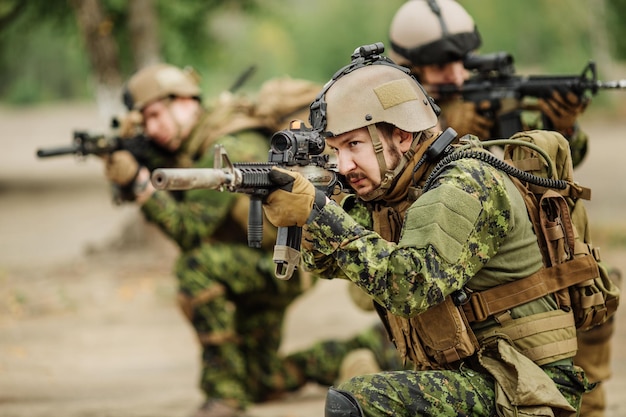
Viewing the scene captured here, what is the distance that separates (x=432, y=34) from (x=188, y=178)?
114 inches

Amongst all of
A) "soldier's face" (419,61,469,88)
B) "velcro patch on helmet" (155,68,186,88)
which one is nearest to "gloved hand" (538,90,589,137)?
"soldier's face" (419,61,469,88)

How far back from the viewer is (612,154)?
71.6ft

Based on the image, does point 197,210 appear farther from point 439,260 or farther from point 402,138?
point 439,260

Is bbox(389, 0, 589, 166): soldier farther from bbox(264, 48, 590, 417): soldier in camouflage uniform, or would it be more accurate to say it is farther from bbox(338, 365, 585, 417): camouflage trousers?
bbox(338, 365, 585, 417): camouflage trousers

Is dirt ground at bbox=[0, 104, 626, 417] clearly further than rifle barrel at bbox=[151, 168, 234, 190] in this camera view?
Yes

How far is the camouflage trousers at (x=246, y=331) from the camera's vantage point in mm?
6906

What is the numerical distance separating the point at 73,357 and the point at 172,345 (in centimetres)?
91

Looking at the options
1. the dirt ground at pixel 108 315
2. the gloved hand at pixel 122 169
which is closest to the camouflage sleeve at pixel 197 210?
the gloved hand at pixel 122 169

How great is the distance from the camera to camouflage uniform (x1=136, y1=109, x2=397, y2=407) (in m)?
6.89

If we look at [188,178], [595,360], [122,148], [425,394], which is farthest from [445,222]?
[122,148]

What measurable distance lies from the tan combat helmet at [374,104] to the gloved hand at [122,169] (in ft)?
11.8

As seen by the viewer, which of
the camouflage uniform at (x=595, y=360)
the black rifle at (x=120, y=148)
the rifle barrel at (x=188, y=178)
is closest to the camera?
the rifle barrel at (x=188, y=178)

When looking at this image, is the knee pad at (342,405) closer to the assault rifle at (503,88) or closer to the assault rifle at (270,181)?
the assault rifle at (270,181)

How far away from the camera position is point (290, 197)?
11.5 feet
